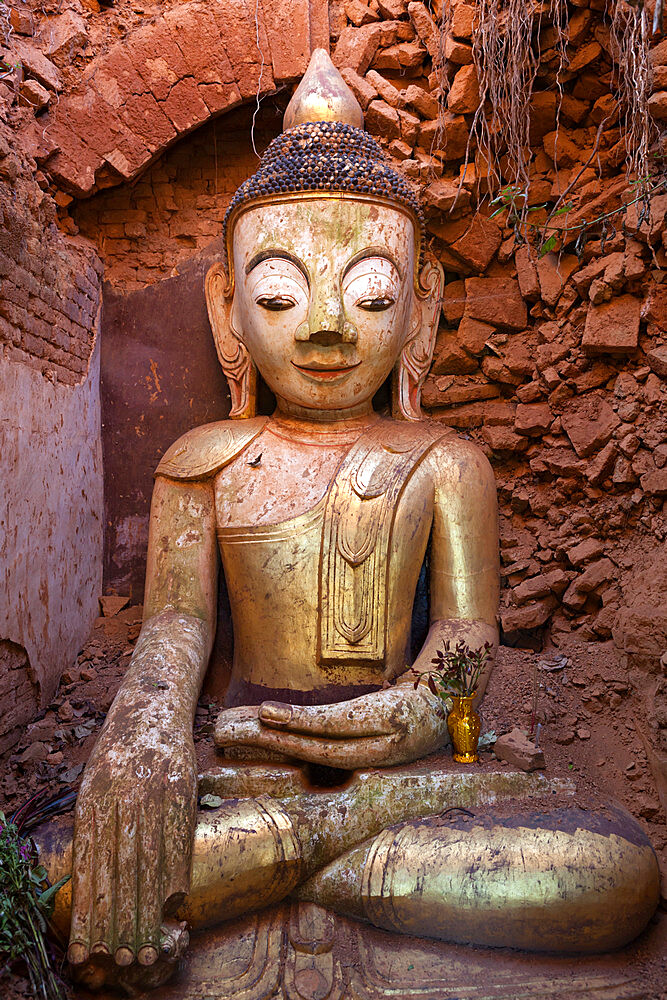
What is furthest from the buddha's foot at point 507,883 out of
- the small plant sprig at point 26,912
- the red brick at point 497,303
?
the red brick at point 497,303

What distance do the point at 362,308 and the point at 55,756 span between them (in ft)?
6.86

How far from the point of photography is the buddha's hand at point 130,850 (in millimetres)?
2180

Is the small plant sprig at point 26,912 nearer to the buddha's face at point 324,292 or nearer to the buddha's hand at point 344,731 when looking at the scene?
the buddha's hand at point 344,731

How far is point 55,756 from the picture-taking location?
3.10 metres

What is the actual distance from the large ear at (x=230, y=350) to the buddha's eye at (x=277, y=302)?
1.31ft

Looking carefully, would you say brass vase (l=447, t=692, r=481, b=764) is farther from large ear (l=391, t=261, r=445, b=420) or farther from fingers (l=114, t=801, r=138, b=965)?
large ear (l=391, t=261, r=445, b=420)

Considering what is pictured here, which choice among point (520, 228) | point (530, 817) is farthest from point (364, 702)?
point (520, 228)

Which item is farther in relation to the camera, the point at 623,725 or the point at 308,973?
the point at 623,725

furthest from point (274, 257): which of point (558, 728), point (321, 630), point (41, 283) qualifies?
point (558, 728)

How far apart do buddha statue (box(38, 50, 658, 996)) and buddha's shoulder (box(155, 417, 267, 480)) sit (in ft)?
0.04

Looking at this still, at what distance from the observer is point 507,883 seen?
7.66 feet

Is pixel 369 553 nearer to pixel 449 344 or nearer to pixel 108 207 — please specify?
pixel 449 344

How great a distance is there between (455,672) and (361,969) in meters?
0.94

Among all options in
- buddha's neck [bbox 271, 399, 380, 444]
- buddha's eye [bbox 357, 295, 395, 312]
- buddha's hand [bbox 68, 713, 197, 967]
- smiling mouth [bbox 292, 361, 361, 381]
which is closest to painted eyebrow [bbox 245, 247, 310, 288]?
buddha's eye [bbox 357, 295, 395, 312]
